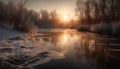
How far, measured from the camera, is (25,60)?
862cm

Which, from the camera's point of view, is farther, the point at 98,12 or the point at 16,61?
the point at 98,12

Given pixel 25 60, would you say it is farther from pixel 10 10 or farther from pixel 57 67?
pixel 10 10

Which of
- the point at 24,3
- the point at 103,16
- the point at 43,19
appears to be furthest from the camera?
the point at 43,19

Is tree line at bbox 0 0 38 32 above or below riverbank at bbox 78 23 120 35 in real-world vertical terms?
above

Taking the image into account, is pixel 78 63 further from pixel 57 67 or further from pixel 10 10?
pixel 10 10

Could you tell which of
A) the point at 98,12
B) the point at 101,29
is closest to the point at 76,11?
the point at 98,12

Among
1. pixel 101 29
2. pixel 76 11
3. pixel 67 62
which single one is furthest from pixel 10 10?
pixel 76 11

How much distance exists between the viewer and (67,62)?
28.1 ft

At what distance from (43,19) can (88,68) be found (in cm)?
8906

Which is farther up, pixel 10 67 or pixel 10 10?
pixel 10 10

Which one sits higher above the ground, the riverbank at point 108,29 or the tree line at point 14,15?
the tree line at point 14,15

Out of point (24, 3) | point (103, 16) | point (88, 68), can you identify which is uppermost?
point (24, 3)

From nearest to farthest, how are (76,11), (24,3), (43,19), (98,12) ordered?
(24,3) < (98,12) < (76,11) < (43,19)

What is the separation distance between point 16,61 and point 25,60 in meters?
0.45
